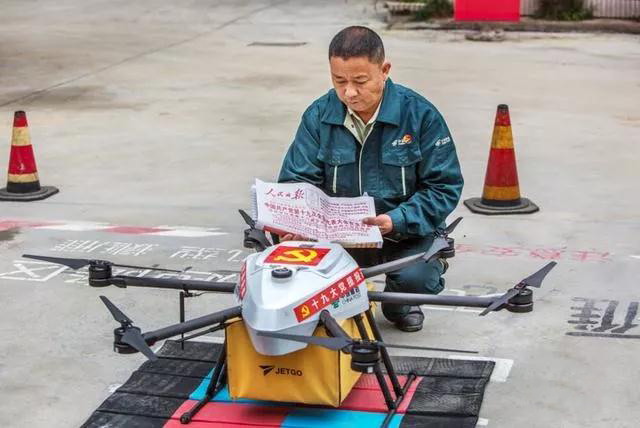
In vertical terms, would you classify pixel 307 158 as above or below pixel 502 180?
above

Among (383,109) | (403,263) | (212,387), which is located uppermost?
(383,109)

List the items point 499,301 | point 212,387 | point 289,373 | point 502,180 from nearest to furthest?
point 499,301, point 289,373, point 212,387, point 502,180

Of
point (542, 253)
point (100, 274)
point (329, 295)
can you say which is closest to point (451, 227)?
point (329, 295)

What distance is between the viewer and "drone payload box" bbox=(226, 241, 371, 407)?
14.9 ft

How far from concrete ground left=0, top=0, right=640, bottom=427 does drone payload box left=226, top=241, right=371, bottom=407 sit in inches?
30.7

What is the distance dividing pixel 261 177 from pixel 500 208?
2.04 m

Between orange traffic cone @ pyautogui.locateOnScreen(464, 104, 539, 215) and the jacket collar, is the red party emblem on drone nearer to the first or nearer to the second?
the jacket collar

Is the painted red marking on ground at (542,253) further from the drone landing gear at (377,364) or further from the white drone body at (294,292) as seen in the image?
the white drone body at (294,292)

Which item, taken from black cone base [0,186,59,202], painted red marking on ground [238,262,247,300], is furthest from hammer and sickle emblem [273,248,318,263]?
black cone base [0,186,59,202]

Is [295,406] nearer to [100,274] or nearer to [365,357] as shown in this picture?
[365,357]

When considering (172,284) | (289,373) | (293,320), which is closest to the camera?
(293,320)

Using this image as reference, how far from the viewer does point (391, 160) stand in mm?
5512

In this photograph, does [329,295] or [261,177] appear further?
[261,177]

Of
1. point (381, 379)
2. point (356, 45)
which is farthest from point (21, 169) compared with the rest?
point (381, 379)
